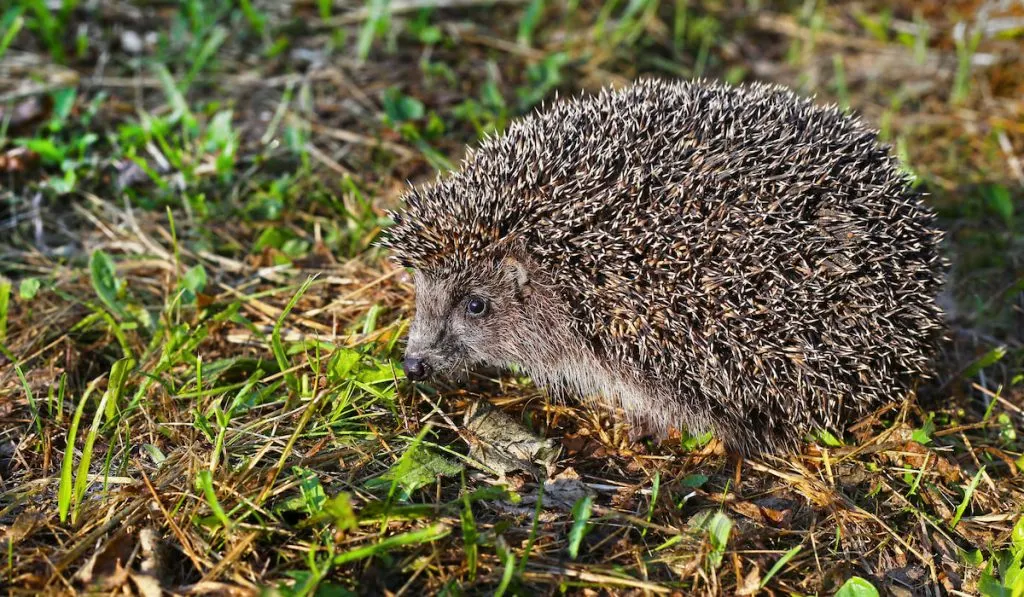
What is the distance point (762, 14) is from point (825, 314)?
5.04m

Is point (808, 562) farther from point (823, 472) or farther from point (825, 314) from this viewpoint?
point (825, 314)

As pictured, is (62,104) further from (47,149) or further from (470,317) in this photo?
(470,317)

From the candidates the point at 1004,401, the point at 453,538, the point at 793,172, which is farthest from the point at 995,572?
the point at 453,538

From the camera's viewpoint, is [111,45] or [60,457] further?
[111,45]

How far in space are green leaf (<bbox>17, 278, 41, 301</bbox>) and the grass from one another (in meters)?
0.10

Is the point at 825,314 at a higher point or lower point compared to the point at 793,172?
lower

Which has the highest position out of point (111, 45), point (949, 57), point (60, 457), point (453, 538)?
point (949, 57)

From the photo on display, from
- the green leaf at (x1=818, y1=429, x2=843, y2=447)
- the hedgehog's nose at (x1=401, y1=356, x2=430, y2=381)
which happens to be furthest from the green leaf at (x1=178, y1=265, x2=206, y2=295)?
the green leaf at (x1=818, y1=429, x2=843, y2=447)

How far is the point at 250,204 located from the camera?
17.6 feet

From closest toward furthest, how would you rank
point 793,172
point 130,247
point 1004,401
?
point 793,172 < point 1004,401 < point 130,247

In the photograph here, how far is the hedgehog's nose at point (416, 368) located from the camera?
160 inches

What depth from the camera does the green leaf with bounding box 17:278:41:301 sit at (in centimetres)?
446

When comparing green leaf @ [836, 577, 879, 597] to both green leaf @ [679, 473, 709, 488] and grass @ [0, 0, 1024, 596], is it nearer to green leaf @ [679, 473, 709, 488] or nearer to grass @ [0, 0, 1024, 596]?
grass @ [0, 0, 1024, 596]

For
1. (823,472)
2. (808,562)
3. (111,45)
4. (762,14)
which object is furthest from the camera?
(762,14)
